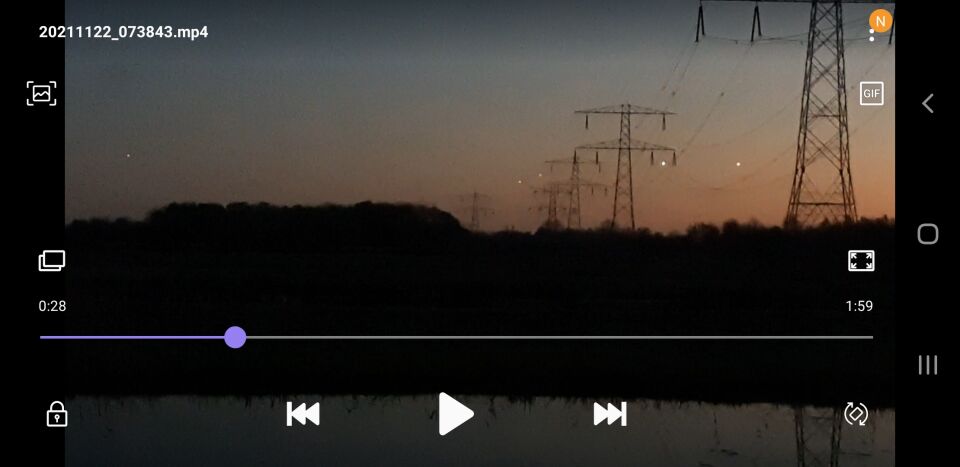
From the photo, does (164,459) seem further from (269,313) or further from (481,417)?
(481,417)

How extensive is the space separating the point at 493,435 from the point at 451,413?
179 centimetres

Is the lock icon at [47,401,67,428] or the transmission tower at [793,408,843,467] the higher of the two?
the lock icon at [47,401,67,428]

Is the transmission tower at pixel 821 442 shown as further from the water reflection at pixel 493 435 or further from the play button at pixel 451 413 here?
the play button at pixel 451 413

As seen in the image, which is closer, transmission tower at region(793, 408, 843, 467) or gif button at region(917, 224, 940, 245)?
gif button at region(917, 224, 940, 245)

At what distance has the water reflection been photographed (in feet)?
19.1

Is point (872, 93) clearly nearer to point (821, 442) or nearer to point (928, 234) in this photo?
point (928, 234)

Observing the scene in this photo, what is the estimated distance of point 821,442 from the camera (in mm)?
6059

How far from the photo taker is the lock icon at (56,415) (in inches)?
209

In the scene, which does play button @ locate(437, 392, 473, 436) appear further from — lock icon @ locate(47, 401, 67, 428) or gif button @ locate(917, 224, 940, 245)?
gif button @ locate(917, 224, 940, 245)

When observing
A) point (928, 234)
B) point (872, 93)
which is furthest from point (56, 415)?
point (872, 93)

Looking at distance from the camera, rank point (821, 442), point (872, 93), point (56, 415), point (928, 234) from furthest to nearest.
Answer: point (821, 442) < point (872, 93) < point (56, 415) < point (928, 234)

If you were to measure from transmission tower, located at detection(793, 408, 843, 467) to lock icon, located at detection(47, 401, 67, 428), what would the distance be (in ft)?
14.4

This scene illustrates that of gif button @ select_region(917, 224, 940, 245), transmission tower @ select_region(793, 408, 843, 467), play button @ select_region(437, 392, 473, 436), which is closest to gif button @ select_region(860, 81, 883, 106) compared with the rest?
gif button @ select_region(917, 224, 940, 245)

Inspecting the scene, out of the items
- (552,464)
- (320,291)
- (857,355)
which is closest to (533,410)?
(320,291)
